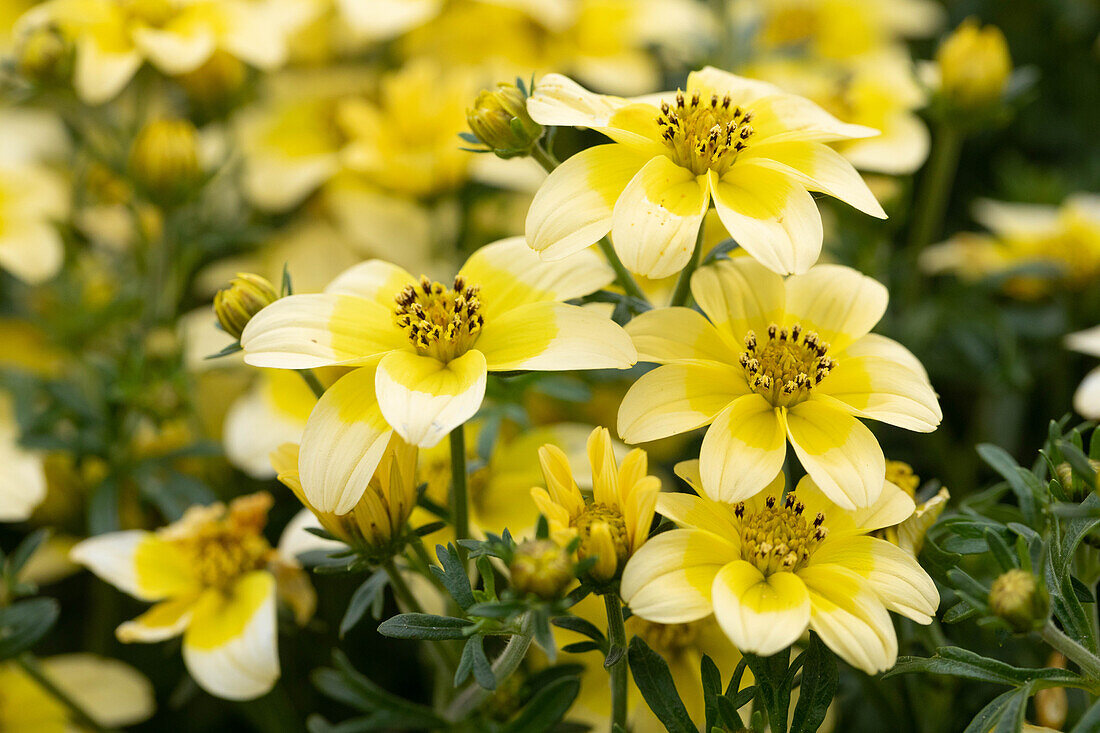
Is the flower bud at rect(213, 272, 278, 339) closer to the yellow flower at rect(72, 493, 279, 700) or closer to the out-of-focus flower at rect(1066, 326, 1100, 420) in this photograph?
the yellow flower at rect(72, 493, 279, 700)

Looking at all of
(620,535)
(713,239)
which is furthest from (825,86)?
(620,535)

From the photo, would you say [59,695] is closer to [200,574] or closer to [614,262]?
[200,574]

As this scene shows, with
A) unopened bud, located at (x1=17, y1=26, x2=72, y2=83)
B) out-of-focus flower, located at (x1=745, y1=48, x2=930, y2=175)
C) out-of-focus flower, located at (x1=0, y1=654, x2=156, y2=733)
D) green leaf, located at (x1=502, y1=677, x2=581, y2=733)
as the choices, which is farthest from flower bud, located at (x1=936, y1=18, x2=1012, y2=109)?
out-of-focus flower, located at (x1=0, y1=654, x2=156, y2=733)

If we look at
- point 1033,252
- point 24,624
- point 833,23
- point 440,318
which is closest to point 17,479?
point 24,624

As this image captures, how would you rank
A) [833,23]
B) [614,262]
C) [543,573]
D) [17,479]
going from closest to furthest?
[543,573], [614,262], [17,479], [833,23]

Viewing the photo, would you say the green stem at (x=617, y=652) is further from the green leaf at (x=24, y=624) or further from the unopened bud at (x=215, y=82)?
the unopened bud at (x=215, y=82)

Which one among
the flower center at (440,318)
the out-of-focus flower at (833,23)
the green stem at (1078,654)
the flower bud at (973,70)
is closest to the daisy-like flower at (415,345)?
the flower center at (440,318)
